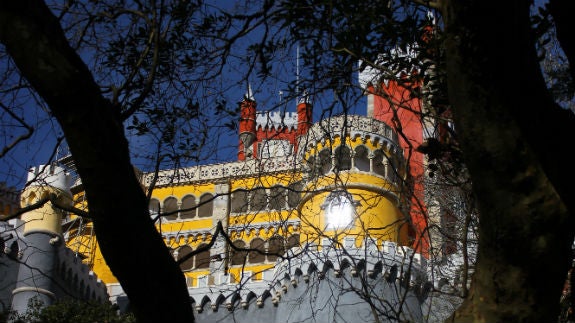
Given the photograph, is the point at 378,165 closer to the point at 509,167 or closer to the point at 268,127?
the point at 268,127

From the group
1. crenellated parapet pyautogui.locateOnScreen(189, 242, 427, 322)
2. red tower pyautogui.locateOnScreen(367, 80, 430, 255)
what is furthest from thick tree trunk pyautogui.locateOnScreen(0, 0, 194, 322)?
crenellated parapet pyautogui.locateOnScreen(189, 242, 427, 322)

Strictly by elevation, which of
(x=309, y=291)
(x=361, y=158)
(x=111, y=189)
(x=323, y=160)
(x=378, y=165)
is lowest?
(x=111, y=189)

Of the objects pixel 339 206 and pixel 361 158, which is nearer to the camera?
pixel 339 206

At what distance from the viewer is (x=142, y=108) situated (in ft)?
24.1

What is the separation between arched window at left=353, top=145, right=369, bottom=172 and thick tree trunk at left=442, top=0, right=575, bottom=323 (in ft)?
82.7

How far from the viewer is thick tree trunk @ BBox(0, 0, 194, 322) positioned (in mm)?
4055

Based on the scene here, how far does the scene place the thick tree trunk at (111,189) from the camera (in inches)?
160

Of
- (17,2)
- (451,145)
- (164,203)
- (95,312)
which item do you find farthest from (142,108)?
(164,203)

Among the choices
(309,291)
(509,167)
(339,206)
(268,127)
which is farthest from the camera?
(309,291)

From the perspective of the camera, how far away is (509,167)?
13.1 feet

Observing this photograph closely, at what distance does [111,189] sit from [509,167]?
5.73 ft

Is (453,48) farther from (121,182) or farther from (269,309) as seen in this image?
(269,309)

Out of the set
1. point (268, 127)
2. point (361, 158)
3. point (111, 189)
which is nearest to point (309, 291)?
point (361, 158)

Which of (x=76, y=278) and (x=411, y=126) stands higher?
(x=411, y=126)
